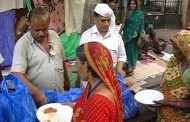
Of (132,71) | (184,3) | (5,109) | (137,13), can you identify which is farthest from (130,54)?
(184,3)

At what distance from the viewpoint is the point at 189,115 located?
2.88 m

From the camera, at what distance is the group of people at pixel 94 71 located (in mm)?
2002

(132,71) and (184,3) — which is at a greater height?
(184,3)

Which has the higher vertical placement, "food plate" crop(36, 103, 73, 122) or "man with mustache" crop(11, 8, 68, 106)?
"man with mustache" crop(11, 8, 68, 106)

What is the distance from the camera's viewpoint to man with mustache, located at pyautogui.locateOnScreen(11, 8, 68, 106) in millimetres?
2809

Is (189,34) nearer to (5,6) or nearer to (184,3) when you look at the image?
(5,6)

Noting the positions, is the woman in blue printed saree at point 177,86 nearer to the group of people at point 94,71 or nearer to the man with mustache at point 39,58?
the group of people at point 94,71

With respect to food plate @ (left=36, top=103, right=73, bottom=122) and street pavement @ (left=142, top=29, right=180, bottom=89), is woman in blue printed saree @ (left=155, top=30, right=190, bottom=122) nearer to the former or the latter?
food plate @ (left=36, top=103, right=73, bottom=122)

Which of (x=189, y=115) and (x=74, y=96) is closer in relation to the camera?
(x=189, y=115)

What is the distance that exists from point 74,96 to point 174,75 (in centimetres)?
97

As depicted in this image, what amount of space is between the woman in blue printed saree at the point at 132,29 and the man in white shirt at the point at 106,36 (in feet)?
8.57

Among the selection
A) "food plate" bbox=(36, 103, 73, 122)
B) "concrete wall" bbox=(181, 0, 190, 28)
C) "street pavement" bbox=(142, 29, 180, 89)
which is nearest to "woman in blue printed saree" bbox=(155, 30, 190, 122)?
"food plate" bbox=(36, 103, 73, 122)

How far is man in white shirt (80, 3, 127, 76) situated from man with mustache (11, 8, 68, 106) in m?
0.64

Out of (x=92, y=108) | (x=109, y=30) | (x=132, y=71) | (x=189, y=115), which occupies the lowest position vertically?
(x=132, y=71)
